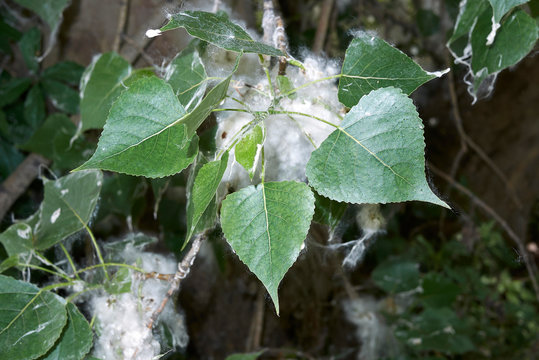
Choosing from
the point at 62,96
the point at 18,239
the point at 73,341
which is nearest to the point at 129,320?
the point at 73,341

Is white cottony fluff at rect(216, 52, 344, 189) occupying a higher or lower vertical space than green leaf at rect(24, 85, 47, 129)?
higher

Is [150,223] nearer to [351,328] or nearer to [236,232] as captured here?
[351,328]

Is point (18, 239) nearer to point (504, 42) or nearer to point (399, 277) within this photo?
point (504, 42)

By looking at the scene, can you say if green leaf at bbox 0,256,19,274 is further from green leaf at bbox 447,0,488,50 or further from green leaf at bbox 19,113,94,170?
green leaf at bbox 447,0,488,50

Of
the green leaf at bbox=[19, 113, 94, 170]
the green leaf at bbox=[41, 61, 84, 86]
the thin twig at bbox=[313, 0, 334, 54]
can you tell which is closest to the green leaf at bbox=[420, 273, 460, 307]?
the thin twig at bbox=[313, 0, 334, 54]

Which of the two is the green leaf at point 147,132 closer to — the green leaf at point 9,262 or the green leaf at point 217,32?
the green leaf at point 217,32

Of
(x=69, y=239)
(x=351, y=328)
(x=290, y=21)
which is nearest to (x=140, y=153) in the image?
(x=69, y=239)
